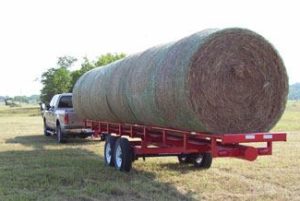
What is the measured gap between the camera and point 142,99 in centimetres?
1069

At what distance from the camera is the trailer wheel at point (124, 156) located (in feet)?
38.2

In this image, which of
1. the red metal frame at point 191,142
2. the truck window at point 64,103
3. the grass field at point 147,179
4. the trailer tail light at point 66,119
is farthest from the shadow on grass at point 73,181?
the truck window at point 64,103

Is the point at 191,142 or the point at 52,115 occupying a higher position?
the point at 52,115

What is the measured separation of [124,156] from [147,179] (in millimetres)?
1095

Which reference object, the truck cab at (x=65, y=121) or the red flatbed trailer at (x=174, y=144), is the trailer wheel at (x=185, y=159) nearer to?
the red flatbed trailer at (x=174, y=144)

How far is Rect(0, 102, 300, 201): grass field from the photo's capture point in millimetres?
9117

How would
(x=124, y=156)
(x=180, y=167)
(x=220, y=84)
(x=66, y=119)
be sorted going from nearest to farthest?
(x=220, y=84) → (x=124, y=156) → (x=180, y=167) → (x=66, y=119)

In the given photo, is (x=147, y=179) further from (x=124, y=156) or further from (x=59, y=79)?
(x=59, y=79)

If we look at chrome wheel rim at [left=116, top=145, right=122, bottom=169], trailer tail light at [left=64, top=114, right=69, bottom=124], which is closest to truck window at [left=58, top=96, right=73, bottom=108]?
trailer tail light at [left=64, top=114, right=69, bottom=124]

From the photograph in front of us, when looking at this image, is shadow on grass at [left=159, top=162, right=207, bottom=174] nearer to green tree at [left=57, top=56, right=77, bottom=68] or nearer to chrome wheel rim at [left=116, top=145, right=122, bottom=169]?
chrome wheel rim at [left=116, top=145, right=122, bottom=169]

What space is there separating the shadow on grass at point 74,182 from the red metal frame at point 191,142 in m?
0.61

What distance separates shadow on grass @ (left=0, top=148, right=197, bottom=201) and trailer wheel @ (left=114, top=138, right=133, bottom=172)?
0.17 m

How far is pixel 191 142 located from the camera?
972 cm

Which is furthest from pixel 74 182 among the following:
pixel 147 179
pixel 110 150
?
pixel 110 150
